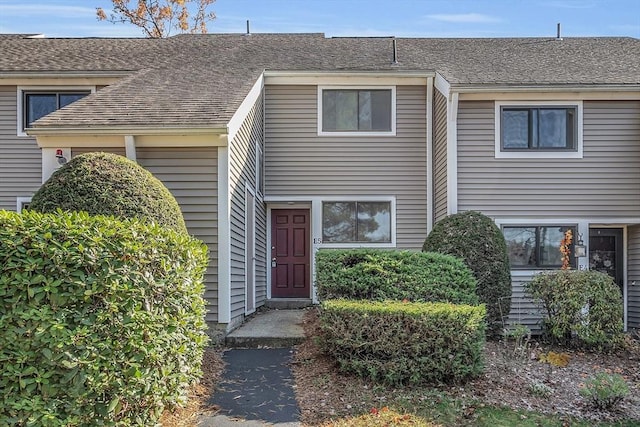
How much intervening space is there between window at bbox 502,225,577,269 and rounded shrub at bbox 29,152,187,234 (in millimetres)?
6225

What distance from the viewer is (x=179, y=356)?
4910 mm

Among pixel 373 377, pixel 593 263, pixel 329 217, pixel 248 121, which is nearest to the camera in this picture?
pixel 373 377

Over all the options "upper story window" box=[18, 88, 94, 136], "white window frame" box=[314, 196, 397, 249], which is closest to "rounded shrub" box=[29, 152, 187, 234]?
"white window frame" box=[314, 196, 397, 249]

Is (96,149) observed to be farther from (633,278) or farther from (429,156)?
(633,278)

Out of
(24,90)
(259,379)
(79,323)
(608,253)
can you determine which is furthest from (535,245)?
(24,90)

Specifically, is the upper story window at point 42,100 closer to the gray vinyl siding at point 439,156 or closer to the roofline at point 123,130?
the roofline at point 123,130

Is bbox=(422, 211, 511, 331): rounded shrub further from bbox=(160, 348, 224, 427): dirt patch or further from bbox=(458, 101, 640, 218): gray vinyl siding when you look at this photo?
bbox=(160, 348, 224, 427): dirt patch

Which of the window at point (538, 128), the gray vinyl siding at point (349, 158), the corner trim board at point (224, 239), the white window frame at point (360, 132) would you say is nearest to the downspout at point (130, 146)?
the corner trim board at point (224, 239)

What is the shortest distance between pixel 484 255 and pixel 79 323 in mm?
6290

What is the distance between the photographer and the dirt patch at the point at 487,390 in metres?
5.56

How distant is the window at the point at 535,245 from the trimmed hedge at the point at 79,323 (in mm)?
7293

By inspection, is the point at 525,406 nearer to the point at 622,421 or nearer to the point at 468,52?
the point at 622,421

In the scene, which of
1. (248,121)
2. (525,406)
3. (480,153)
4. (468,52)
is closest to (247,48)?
(248,121)

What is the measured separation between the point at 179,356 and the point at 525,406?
3.64m
